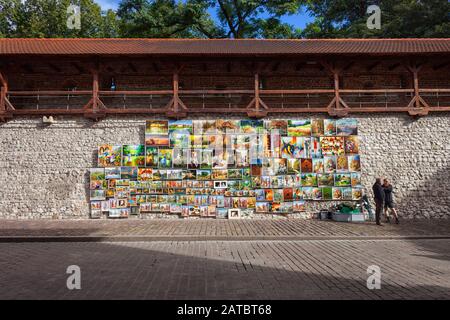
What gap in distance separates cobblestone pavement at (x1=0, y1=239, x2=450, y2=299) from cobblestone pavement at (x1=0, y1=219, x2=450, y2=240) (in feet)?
3.12

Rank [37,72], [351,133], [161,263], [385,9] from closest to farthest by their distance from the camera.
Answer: [161,263] < [351,133] < [37,72] < [385,9]

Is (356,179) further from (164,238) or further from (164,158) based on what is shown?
(164,238)

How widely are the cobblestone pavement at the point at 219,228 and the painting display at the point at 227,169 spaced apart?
93cm

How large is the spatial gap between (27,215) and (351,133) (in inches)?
619

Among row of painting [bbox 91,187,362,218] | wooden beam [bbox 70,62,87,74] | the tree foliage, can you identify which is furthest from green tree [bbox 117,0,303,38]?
row of painting [bbox 91,187,362,218]

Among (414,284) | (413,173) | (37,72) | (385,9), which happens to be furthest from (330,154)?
(385,9)

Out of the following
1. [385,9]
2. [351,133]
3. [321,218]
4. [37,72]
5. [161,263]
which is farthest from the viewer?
[385,9]

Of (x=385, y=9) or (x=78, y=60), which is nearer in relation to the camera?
(x=78, y=60)

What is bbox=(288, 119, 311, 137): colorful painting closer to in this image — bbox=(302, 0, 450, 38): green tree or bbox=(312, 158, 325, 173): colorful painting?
bbox=(312, 158, 325, 173): colorful painting

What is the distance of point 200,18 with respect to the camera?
2814cm

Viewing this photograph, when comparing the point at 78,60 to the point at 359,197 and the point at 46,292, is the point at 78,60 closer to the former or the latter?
the point at 46,292

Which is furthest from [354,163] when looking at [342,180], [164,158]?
[164,158]

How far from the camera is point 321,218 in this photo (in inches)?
551

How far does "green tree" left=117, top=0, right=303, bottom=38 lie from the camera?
2717cm
